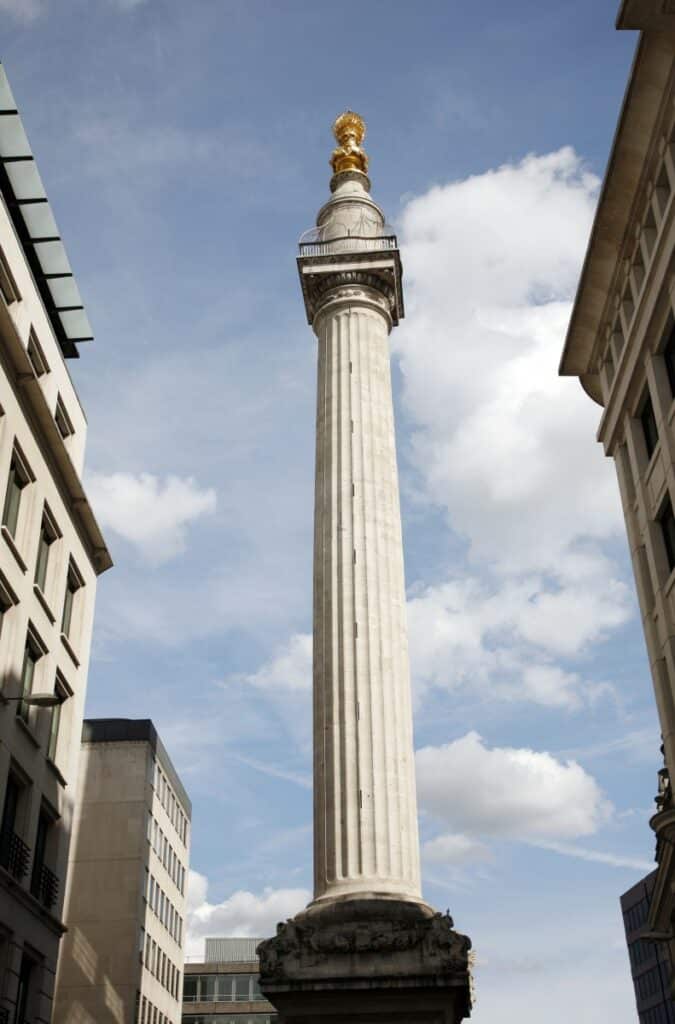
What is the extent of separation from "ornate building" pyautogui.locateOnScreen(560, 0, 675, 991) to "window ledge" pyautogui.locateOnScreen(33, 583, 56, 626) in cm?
1657

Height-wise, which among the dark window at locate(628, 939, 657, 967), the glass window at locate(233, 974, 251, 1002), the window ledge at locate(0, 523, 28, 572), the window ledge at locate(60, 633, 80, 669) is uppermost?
the dark window at locate(628, 939, 657, 967)

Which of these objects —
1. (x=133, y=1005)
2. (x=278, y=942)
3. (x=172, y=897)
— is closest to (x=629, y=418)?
(x=278, y=942)

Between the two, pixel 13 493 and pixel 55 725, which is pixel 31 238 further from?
pixel 55 725

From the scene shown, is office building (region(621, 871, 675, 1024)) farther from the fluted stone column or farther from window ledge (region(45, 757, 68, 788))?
window ledge (region(45, 757, 68, 788))

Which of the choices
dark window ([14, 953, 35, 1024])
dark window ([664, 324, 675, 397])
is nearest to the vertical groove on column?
dark window ([14, 953, 35, 1024])

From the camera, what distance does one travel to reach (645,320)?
27.7 meters

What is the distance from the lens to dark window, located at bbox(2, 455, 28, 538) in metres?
30.4

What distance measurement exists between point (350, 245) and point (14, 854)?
83.4 ft

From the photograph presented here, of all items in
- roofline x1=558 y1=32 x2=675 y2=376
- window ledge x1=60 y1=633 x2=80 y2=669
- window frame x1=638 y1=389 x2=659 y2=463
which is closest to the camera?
roofline x1=558 y1=32 x2=675 y2=376

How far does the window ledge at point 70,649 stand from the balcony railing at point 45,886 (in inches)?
259

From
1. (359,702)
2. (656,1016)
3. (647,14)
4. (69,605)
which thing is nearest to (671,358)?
(647,14)

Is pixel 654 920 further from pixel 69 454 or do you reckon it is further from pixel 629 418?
pixel 69 454

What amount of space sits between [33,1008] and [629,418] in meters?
22.0

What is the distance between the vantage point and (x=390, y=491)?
3744 cm
